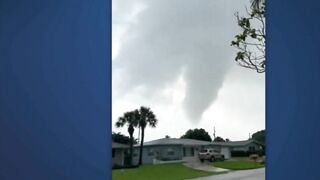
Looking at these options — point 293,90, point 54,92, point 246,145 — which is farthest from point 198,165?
point 54,92

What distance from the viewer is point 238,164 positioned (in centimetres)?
254

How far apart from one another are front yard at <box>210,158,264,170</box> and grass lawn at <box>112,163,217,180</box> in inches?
3.9

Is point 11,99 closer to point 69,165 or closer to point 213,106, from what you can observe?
point 69,165

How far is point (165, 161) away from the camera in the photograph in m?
2.52

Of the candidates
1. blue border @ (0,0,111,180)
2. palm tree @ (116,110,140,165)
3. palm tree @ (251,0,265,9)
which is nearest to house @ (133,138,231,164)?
palm tree @ (116,110,140,165)

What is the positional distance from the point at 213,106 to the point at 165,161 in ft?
1.67

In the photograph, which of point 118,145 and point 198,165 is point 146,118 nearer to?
point 118,145

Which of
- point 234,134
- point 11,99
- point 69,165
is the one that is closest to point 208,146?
point 234,134

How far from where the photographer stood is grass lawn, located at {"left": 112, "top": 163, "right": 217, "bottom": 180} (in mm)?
2426

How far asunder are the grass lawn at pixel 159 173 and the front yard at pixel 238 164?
3.9 inches

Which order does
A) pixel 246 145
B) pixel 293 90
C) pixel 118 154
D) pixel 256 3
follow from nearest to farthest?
pixel 293 90
pixel 118 154
pixel 246 145
pixel 256 3

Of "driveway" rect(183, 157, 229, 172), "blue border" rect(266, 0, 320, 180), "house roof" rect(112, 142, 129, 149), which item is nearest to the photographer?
"blue border" rect(266, 0, 320, 180)

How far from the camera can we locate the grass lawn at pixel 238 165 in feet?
8.14

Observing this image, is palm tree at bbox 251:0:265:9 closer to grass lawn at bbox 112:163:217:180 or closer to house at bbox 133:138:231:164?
house at bbox 133:138:231:164
